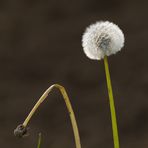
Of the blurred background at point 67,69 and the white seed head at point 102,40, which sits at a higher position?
the blurred background at point 67,69

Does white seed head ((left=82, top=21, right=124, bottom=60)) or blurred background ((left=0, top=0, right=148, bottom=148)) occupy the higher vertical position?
blurred background ((left=0, top=0, right=148, bottom=148))

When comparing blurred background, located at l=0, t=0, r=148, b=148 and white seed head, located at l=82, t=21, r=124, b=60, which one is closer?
white seed head, located at l=82, t=21, r=124, b=60

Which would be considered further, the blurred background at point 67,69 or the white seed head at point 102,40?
the blurred background at point 67,69

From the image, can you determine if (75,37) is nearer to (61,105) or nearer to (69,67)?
(69,67)

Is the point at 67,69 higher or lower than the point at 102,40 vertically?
higher

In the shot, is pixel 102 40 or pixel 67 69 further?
pixel 67 69
